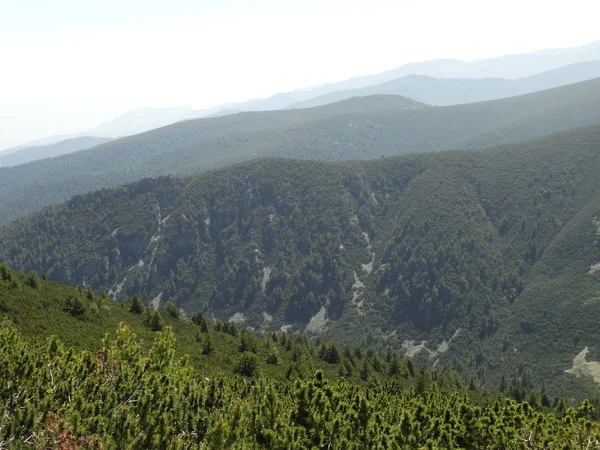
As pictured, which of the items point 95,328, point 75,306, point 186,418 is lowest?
point 95,328

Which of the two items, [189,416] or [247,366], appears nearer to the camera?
[189,416]

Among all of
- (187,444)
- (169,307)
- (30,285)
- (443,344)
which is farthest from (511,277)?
(187,444)

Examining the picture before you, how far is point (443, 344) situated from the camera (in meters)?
183

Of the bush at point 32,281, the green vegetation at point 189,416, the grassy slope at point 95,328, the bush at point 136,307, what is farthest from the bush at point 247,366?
the bush at point 32,281

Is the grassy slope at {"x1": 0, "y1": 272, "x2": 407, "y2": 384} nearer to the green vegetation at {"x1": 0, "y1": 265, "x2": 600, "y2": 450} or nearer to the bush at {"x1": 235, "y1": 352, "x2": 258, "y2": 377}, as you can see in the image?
the bush at {"x1": 235, "y1": 352, "x2": 258, "y2": 377}

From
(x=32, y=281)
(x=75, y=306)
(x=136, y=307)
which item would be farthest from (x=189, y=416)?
(x=136, y=307)

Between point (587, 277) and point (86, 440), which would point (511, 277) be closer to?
point (587, 277)

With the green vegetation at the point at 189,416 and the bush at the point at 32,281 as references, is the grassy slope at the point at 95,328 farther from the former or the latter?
the green vegetation at the point at 189,416

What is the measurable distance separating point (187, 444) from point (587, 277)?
19244cm

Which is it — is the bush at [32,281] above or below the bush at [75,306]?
above

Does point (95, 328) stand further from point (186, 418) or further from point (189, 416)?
point (186, 418)

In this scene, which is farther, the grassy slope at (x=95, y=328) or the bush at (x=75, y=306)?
the bush at (x=75, y=306)

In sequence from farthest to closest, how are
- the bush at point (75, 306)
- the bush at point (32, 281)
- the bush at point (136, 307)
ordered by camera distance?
the bush at point (136, 307)
the bush at point (32, 281)
the bush at point (75, 306)

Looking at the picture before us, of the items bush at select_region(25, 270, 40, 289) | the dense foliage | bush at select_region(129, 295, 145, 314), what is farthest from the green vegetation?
bush at select_region(129, 295, 145, 314)
